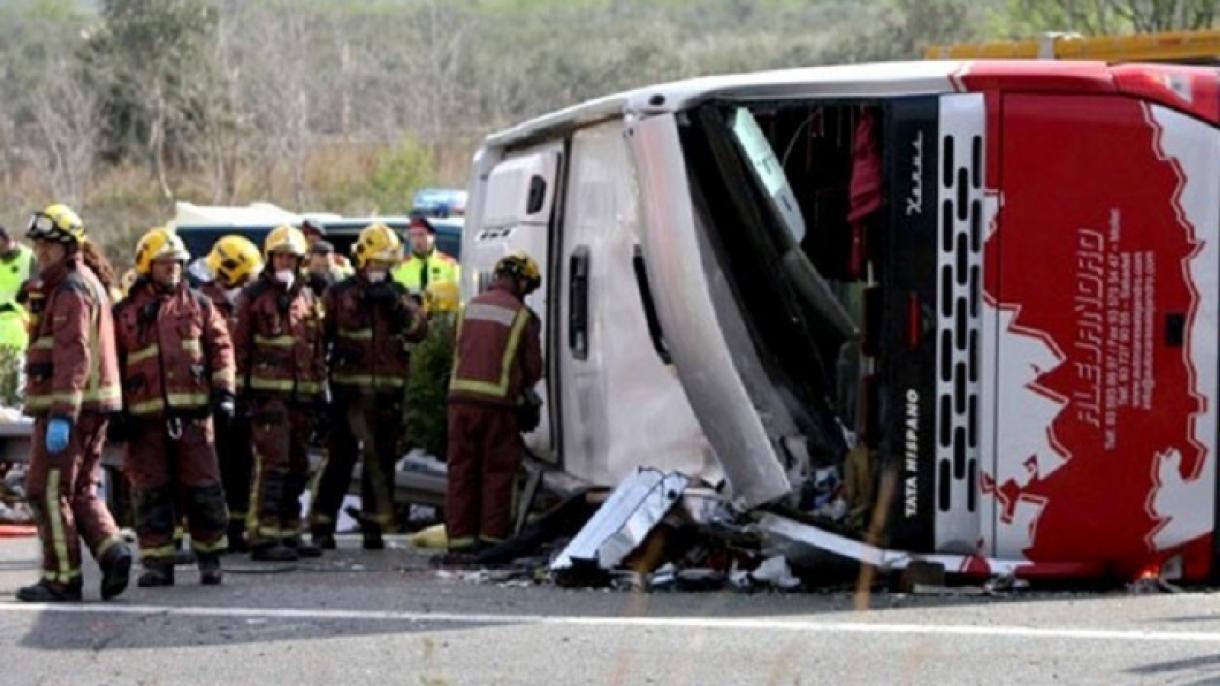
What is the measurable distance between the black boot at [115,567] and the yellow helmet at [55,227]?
134 cm

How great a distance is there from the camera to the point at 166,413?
12539 millimetres

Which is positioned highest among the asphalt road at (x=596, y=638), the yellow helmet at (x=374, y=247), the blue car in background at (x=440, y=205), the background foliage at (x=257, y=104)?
the background foliage at (x=257, y=104)

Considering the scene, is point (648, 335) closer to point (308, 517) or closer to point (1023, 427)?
point (1023, 427)

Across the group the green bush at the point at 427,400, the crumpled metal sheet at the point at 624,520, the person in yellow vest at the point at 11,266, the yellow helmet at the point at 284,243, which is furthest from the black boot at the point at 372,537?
the person in yellow vest at the point at 11,266

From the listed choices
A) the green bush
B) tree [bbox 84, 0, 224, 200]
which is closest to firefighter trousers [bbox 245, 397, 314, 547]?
the green bush

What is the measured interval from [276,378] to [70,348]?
246 cm

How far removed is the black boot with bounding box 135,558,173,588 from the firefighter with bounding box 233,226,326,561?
1.54 meters

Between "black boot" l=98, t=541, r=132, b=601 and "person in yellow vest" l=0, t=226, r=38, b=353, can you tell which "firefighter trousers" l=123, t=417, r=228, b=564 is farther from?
"person in yellow vest" l=0, t=226, r=38, b=353

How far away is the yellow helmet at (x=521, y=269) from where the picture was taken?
44.9ft

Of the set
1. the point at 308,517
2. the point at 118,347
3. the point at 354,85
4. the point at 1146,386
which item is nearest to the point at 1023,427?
the point at 1146,386

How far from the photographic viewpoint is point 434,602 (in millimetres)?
11664

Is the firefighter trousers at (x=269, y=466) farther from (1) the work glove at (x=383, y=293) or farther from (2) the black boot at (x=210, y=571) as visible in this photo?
(2) the black boot at (x=210, y=571)

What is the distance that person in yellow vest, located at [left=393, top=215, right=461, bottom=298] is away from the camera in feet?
64.7

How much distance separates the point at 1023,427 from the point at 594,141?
2942mm
